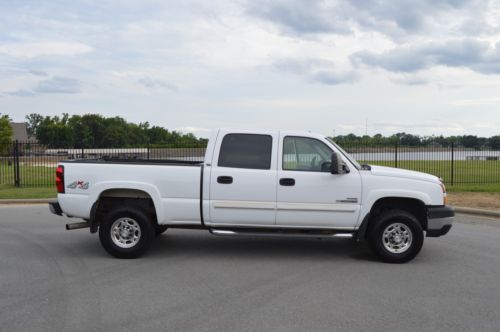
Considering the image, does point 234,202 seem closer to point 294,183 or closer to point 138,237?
point 294,183

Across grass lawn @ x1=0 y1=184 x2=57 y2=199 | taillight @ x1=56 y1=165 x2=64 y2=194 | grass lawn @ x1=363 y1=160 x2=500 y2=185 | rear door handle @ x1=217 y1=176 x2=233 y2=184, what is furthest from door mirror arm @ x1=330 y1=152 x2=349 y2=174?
grass lawn @ x1=363 y1=160 x2=500 y2=185

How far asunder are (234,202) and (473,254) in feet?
12.7

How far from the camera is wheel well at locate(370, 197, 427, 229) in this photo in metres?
7.09

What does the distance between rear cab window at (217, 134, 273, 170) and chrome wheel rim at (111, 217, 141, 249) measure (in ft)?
5.18

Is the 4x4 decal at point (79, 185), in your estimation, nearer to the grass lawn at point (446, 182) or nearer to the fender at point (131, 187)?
the fender at point (131, 187)

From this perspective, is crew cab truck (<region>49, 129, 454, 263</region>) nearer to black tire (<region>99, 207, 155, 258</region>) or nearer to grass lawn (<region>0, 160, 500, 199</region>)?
black tire (<region>99, 207, 155, 258</region>)

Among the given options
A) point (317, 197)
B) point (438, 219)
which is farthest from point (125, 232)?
point (438, 219)

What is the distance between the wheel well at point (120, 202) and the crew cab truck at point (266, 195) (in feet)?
0.10

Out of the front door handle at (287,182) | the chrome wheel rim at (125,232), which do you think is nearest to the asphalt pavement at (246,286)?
the chrome wheel rim at (125,232)

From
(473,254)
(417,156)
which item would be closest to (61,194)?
(473,254)

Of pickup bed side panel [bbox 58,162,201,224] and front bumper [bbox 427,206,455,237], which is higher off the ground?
pickup bed side panel [bbox 58,162,201,224]

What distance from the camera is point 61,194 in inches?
283

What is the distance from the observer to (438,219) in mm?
6949

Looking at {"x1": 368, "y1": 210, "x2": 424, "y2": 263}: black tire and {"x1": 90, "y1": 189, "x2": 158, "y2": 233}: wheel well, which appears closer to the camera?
{"x1": 368, "y1": 210, "x2": 424, "y2": 263}: black tire
